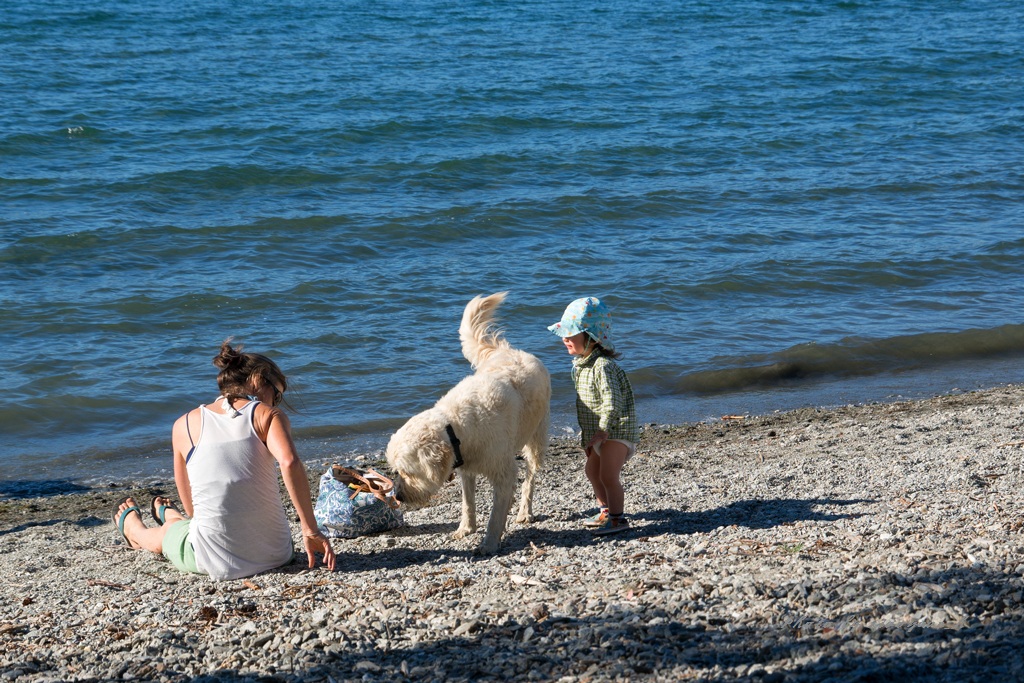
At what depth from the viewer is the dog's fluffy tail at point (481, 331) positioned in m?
6.41

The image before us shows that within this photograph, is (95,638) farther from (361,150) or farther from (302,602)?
(361,150)

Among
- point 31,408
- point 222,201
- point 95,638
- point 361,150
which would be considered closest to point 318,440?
point 31,408

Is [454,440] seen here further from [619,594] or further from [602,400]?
[619,594]

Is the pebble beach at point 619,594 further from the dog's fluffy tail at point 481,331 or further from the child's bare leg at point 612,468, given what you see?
the dog's fluffy tail at point 481,331

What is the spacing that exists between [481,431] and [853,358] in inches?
269

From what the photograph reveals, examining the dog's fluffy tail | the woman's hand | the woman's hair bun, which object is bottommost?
the woman's hand

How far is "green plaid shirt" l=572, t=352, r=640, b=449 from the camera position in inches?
233

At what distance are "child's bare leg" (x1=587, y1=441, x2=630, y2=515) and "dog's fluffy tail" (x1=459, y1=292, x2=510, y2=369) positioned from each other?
934 millimetres

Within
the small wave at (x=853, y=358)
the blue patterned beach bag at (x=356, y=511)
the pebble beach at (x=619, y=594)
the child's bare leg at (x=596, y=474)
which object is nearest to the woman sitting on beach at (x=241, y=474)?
the pebble beach at (x=619, y=594)

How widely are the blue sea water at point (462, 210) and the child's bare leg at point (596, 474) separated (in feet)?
11.3

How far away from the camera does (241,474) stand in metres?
5.40

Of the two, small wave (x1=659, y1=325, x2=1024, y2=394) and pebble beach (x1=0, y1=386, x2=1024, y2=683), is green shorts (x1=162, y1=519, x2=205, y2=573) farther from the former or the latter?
small wave (x1=659, y1=325, x2=1024, y2=394)

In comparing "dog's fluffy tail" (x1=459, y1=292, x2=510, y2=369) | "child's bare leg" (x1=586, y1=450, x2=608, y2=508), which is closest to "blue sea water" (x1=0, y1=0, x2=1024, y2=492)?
"dog's fluffy tail" (x1=459, y1=292, x2=510, y2=369)

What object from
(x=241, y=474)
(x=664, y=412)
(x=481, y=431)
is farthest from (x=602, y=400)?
(x=664, y=412)
